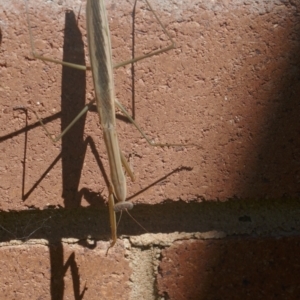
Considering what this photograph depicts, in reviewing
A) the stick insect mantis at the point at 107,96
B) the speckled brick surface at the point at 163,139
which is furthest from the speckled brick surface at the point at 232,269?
the stick insect mantis at the point at 107,96

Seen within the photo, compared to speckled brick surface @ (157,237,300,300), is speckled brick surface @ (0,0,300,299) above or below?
above

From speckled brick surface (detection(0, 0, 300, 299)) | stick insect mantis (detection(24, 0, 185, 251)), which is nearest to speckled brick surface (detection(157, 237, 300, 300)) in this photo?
speckled brick surface (detection(0, 0, 300, 299))

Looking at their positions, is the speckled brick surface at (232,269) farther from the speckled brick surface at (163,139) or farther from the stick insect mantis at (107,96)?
the stick insect mantis at (107,96)

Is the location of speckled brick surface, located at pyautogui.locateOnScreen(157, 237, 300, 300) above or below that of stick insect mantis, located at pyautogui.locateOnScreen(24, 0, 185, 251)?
below

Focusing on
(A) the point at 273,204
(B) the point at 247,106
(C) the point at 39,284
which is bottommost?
(C) the point at 39,284

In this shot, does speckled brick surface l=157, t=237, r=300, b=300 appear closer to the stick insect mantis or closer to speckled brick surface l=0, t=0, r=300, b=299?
speckled brick surface l=0, t=0, r=300, b=299

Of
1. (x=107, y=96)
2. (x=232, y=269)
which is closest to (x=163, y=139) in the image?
(x=107, y=96)

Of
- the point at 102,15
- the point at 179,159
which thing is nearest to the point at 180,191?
the point at 179,159

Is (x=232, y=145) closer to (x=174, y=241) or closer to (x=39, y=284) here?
(x=174, y=241)

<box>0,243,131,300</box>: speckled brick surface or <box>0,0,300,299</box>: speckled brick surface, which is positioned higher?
<box>0,0,300,299</box>: speckled brick surface
